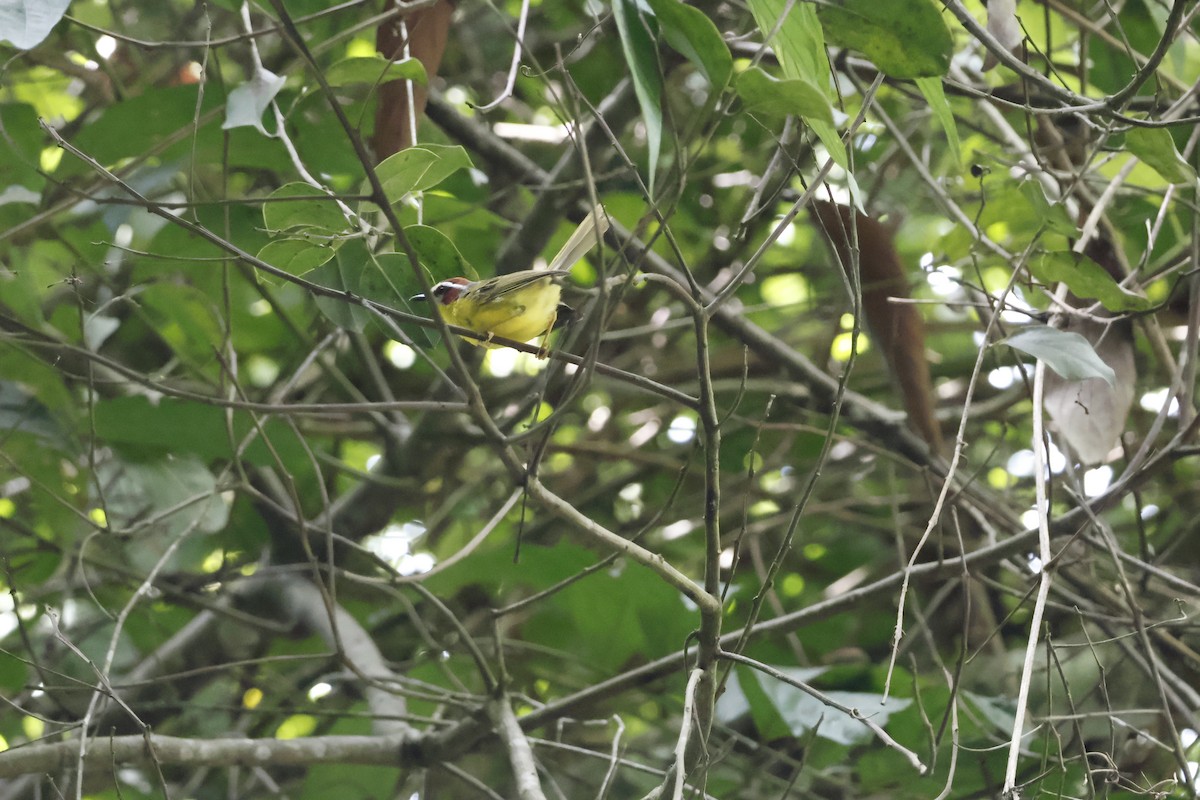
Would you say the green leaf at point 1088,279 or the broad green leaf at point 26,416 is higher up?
the green leaf at point 1088,279

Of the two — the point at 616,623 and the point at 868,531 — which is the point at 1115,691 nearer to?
the point at 868,531

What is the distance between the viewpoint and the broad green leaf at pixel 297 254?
1.25 meters

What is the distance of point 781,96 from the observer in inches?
36.0

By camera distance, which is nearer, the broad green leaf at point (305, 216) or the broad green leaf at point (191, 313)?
the broad green leaf at point (305, 216)

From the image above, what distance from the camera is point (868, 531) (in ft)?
10.2

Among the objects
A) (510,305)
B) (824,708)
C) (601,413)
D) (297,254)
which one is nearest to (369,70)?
(297,254)

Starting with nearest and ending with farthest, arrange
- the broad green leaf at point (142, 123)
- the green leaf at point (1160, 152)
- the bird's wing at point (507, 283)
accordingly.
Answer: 1. the green leaf at point (1160, 152)
2. the bird's wing at point (507, 283)
3. the broad green leaf at point (142, 123)

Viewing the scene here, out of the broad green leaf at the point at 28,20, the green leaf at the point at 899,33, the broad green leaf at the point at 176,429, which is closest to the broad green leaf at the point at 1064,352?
the green leaf at the point at 899,33

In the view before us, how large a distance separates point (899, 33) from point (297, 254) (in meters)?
0.70

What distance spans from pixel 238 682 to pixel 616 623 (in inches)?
45.4

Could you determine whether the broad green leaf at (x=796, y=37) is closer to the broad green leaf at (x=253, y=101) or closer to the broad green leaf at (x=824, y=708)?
the broad green leaf at (x=253, y=101)

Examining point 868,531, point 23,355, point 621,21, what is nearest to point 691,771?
point 621,21

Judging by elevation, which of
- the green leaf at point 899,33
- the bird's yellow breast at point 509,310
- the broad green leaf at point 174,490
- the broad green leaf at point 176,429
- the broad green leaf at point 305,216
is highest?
the green leaf at point 899,33

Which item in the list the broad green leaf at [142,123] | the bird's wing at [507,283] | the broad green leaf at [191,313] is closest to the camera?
the bird's wing at [507,283]
